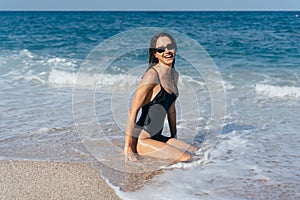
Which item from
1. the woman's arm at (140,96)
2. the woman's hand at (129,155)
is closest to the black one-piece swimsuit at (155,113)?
the woman's arm at (140,96)

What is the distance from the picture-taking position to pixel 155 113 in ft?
14.7

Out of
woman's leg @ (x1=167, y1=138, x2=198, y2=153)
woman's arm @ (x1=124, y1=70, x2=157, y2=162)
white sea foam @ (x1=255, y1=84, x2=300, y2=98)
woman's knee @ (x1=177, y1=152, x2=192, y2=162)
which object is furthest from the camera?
white sea foam @ (x1=255, y1=84, x2=300, y2=98)

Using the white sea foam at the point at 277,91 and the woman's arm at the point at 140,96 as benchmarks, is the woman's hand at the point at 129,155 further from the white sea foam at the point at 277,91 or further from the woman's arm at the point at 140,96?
the white sea foam at the point at 277,91

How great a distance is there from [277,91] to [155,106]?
476 centimetres

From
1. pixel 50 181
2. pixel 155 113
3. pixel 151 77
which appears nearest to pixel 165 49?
pixel 151 77

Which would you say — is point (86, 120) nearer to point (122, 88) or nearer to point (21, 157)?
point (21, 157)

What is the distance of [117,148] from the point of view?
495cm

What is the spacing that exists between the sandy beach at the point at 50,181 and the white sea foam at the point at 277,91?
4.99 meters

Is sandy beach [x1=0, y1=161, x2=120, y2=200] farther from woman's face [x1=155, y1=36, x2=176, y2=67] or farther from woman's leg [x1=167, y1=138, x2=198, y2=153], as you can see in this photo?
woman's face [x1=155, y1=36, x2=176, y2=67]

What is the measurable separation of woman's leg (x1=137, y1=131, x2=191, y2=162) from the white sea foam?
4.27 m

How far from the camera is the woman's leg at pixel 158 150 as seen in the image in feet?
14.3

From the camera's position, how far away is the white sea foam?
8238 mm

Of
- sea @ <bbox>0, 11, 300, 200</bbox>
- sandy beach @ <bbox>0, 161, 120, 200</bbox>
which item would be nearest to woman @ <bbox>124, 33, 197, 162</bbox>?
sea @ <bbox>0, 11, 300, 200</bbox>

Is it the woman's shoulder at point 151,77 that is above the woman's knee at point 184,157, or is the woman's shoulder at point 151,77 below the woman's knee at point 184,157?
above
